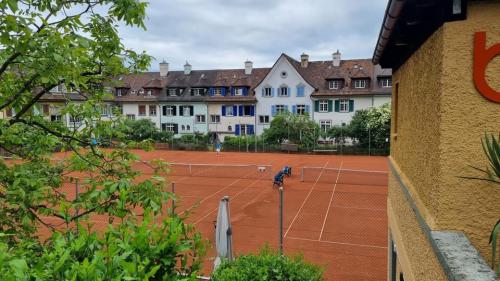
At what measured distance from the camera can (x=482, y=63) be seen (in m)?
3.31

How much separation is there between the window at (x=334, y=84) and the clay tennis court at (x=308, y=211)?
15.9m

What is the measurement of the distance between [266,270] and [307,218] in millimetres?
11112

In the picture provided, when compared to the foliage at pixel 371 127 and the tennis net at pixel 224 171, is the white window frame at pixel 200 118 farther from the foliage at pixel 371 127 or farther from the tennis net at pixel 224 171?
the tennis net at pixel 224 171

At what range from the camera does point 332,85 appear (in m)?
47.9

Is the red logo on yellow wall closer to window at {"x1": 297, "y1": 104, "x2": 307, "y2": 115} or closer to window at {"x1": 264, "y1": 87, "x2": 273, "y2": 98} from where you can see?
window at {"x1": 297, "y1": 104, "x2": 307, "y2": 115}

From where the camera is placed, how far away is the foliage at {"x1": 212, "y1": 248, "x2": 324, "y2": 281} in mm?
6672

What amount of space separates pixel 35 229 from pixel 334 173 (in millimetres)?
25405

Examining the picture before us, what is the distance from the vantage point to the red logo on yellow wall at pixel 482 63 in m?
3.31

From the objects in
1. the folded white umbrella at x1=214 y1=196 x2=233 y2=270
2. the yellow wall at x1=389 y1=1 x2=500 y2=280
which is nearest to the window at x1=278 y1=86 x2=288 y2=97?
the folded white umbrella at x1=214 y1=196 x2=233 y2=270

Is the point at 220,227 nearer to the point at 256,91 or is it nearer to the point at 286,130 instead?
the point at 286,130

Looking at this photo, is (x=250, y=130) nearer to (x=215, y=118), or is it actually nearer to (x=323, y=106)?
(x=215, y=118)

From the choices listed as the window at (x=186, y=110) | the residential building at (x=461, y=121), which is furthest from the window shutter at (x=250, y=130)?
the residential building at (x=461, y=121)

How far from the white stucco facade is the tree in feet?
142

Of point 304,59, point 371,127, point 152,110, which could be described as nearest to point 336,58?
point 304,59
